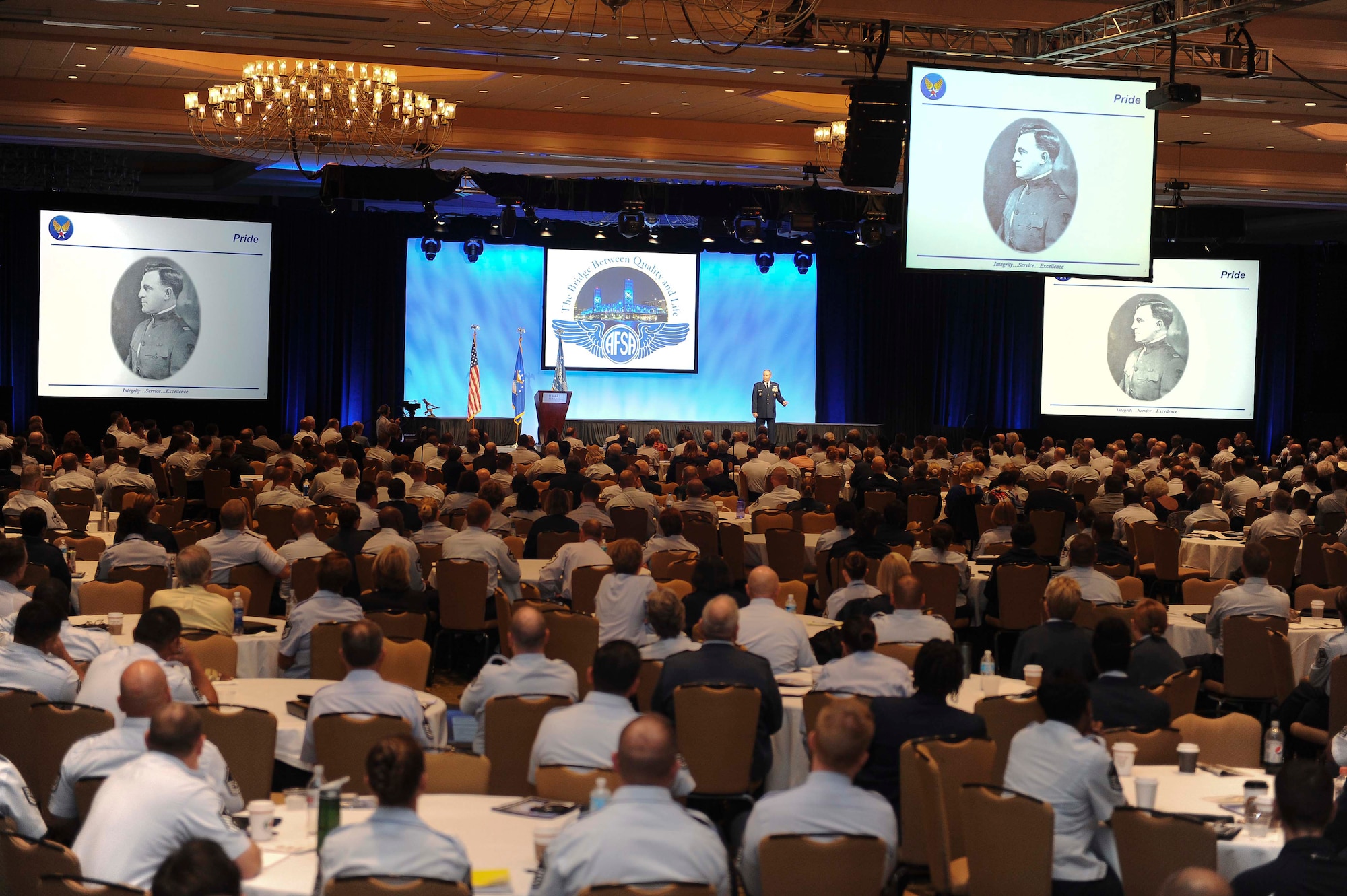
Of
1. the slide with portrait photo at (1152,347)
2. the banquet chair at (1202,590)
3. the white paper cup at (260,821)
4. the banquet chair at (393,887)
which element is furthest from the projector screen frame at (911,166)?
the slide with portrait photo at (1152,347)

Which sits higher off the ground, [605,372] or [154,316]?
[154,316]

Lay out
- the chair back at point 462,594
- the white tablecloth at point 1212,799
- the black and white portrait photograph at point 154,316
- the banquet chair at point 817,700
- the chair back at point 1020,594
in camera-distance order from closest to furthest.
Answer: the white tablecloth at point 1212,799 < the banquet chair at point 817,700 < the chair back at point 462,594 < the chair back at point 1020,594 < the black and white portrait photograph at point 154,316

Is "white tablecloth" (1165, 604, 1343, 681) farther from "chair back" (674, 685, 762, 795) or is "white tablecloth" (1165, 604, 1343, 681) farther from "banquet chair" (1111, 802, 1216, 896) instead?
"banquet chair" (1111, 802, 1216, 896)

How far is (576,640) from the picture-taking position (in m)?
7.35

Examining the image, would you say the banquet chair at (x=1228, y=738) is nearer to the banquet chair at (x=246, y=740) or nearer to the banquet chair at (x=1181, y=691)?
the banquet chair at (x=1181, y=691)

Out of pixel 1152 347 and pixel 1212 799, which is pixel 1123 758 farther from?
pixel 1152 347

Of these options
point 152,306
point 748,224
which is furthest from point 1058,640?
point 152,306

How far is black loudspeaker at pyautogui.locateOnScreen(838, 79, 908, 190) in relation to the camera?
Answer: 11891 mm

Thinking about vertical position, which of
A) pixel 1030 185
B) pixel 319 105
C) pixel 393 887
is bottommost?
pixel 393 887

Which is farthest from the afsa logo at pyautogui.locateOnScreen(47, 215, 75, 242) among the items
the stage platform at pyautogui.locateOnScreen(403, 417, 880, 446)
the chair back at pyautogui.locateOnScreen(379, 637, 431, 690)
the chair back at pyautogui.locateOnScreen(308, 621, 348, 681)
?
the chair back at pyautogui.locateOnScreen(379, 637, 431, 690)

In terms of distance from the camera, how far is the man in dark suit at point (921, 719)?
16.6 ft

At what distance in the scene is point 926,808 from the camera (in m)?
4.43

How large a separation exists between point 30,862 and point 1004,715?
142 inches

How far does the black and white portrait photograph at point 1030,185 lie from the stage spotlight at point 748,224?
29.8 feet
